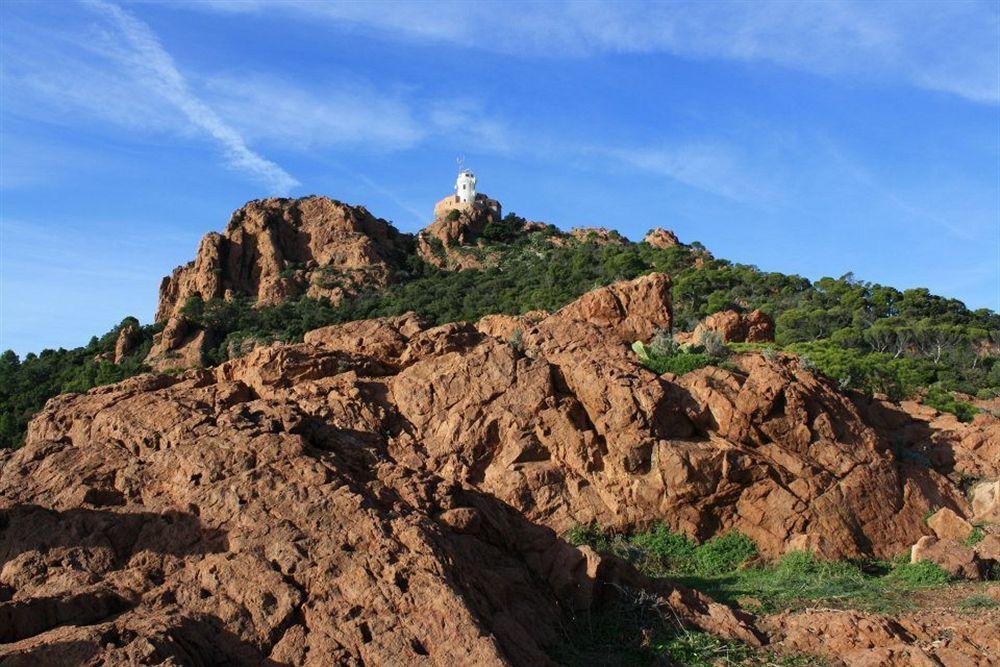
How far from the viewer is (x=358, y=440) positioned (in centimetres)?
1127

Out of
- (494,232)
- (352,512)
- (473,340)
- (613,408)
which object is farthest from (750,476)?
(494,232)

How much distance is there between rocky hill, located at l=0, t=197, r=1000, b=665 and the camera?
26.7ft

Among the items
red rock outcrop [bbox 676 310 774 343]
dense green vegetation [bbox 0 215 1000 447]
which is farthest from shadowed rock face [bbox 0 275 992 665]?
dense green vegetation [bbox 0 215 1000 447]

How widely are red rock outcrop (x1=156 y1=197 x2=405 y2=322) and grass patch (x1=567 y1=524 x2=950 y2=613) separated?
37.3 metres

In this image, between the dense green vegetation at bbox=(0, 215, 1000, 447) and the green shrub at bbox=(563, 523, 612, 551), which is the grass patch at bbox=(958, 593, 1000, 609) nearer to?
the green shrub at bbox=(563, 523, 612, 551)

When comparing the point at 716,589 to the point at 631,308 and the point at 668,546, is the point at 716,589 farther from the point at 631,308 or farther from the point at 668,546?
the point at 631,308

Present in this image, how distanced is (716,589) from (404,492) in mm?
4991

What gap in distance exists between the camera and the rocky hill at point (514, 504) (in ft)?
26.7

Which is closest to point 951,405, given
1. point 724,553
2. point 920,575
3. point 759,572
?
point 920,575

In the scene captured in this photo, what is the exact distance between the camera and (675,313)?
3675cm

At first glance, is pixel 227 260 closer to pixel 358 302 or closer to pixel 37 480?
pixel 358 302

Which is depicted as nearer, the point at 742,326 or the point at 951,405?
the point at 951,405

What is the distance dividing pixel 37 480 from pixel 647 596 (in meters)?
6.91

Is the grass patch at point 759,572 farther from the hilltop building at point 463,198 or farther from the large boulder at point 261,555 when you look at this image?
the hilltop building at point 463,198
